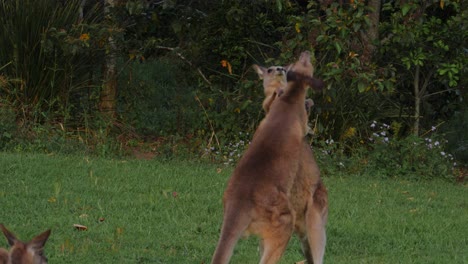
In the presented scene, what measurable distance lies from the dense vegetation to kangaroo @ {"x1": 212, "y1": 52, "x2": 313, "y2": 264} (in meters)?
6.44

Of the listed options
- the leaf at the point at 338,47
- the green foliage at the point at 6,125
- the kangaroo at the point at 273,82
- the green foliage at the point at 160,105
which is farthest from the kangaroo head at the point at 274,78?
the green foliage at the point at 160,105

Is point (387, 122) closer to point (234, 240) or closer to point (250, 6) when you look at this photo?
point (250, 6)

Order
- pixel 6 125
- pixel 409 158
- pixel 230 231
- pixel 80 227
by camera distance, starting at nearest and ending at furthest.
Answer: pixel 230 231, pixel 80 227, pixel 6 125, pixel 409 158

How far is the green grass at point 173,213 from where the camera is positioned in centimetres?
808

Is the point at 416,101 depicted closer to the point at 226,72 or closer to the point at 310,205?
the point at 226,72

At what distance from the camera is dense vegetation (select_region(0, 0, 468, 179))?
43.8 feet

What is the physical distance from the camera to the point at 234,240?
231 inches

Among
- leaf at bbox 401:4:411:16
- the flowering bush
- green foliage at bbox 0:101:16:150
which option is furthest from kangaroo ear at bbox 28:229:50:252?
leaf at bbox 401:4:411:16

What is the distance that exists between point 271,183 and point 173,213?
129 inches

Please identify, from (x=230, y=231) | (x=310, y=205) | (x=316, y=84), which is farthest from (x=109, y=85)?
(x=230, y=231)

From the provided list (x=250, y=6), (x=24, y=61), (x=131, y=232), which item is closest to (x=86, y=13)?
(x=24, y=61)

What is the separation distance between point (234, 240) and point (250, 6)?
31.6 feet

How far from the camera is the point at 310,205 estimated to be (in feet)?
21.7

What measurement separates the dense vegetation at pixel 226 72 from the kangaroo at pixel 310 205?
6.27 m
